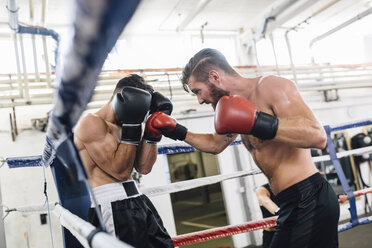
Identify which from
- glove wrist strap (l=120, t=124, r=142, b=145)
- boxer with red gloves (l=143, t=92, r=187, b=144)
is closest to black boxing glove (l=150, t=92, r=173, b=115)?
boxer with red gloves (l=143, t=92, r=187, b=144)

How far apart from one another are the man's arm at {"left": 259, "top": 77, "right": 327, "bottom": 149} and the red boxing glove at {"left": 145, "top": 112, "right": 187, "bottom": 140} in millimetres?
480

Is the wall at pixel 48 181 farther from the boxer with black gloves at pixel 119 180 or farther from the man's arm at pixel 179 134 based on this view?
the boxer with black gloves at pixel 119 180

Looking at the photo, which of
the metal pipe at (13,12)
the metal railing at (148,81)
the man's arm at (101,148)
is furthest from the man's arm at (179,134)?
the metal pipe at (13,12)

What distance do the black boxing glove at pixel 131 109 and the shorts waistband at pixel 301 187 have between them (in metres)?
0.67

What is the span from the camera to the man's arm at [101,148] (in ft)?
4.17

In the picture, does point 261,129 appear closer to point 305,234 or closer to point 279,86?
point 279,86

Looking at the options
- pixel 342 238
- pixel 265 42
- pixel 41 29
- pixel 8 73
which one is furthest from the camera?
pixel 265 42

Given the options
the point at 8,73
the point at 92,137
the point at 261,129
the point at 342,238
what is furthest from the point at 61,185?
the point at 342,238

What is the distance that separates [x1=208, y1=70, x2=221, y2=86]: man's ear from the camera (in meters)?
1.31

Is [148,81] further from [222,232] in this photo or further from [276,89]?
[276,89]

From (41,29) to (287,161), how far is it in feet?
7.74

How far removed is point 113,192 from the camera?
1.30m

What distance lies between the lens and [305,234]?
108 centimetres

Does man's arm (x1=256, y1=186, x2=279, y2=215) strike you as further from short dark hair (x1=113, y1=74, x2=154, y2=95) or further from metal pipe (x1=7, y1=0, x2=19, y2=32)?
metal pipe (x1=7, y1=0, x2=19, y2=32)
